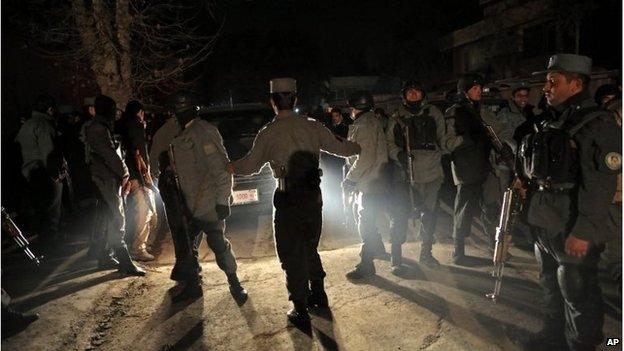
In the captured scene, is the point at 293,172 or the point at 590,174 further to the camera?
the point at 293,172

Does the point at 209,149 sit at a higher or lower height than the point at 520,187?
higher

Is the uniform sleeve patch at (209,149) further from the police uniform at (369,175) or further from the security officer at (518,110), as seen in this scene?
the security officer at (518,110)

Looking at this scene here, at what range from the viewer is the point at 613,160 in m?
2.53

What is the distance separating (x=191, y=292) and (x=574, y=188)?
324 centimetres

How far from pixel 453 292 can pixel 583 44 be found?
909 inches

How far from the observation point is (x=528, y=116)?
5816 mm

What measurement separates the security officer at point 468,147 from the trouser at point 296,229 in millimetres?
1839

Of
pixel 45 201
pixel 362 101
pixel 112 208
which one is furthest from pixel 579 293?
pixel 45 201

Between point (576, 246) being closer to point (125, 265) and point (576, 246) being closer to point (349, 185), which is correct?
point (349, 185)

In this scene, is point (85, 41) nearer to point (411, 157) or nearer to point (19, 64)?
point (411, 157)

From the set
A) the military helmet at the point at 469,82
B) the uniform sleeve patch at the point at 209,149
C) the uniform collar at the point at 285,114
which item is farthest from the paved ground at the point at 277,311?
the military helmet at the point at 469,82

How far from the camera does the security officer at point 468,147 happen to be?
4727 mm

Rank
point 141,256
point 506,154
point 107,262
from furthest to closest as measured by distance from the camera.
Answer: point 141,256 < point 107,262 < point 506,154

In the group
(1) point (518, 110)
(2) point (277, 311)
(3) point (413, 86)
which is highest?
(3) point (413, 86)
